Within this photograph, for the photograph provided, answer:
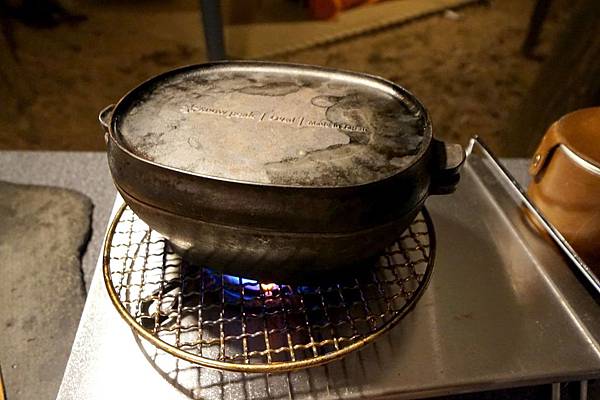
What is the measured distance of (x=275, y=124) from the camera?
2.33ft

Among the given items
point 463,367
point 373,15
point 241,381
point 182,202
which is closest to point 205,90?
point 182,202

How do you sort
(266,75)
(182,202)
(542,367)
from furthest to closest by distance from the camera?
(266,75) < (542,367) < (182,202)

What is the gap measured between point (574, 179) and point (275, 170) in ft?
1.81

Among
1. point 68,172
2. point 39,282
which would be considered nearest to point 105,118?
point 39,282

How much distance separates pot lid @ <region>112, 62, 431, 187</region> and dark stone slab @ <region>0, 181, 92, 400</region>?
45 cm

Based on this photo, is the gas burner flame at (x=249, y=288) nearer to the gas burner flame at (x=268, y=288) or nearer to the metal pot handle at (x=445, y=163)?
the gas burner flame at (x=268, y=288)

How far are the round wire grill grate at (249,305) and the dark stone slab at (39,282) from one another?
0.21 metres

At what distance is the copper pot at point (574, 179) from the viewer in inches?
33.9

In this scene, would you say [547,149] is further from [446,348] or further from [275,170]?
[275,170]

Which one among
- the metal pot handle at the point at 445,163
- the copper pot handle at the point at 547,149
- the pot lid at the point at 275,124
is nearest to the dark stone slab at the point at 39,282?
the pot lid at the point at 275,124

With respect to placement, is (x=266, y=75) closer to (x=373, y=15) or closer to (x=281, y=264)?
(x=281, y=264)

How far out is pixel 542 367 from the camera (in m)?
0.73

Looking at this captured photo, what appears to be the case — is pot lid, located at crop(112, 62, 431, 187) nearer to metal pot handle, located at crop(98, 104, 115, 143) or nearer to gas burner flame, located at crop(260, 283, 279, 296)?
metal pot handle, located at crop(98, 104, 115, 143)

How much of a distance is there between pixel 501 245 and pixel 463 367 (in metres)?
0.30
